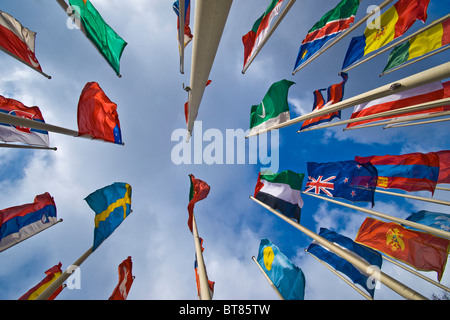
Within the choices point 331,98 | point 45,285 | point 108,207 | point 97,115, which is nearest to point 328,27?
point 331,98

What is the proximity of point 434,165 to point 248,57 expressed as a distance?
952 cm

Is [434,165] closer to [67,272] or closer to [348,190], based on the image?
[348,190]

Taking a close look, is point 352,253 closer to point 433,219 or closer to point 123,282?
point 433,219

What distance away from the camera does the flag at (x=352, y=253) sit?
7.07m

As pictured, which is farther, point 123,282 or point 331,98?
point 331,98

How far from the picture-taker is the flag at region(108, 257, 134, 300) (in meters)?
4.89

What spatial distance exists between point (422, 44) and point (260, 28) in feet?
25.0

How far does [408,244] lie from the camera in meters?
6.94

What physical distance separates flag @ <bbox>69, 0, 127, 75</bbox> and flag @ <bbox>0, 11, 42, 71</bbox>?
218 centimetres

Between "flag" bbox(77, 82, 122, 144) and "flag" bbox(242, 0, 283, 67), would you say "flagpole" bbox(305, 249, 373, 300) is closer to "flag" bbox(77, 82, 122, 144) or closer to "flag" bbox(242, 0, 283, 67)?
"flag" bbox(242, 0, 283, 67)

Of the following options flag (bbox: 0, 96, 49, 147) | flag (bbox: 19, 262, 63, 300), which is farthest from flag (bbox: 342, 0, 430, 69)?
flag (bbox: 19, 262, 63, 300)
